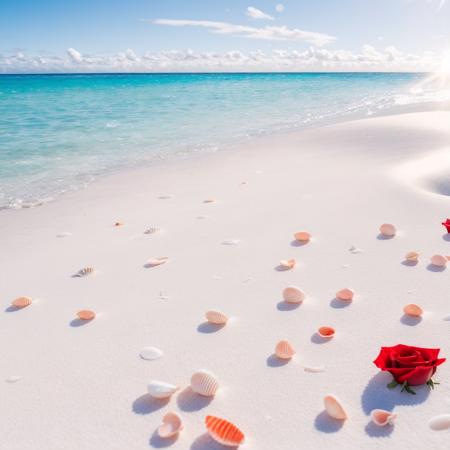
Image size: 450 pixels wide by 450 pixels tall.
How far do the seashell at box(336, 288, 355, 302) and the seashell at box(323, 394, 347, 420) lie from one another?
1051mm

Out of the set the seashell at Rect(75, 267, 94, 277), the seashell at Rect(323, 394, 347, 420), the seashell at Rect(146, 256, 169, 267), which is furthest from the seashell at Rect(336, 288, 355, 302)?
the seashell at Rect(75, 267, 94, 277)

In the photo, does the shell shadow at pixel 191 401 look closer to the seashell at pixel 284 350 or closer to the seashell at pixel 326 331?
the seashell at pixel 284 350

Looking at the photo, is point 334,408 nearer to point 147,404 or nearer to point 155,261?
point 147,404

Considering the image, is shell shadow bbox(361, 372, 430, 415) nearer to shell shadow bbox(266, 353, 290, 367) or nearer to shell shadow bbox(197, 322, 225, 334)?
shell shadow bbox(266, 353, 290, 367)

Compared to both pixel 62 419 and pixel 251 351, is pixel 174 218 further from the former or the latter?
pixel 62 419

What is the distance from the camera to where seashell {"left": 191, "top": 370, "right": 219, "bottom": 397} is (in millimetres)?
2182

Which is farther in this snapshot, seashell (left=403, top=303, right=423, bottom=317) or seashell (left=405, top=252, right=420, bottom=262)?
seashell (left=405, top=252, right=420, bottom=262)

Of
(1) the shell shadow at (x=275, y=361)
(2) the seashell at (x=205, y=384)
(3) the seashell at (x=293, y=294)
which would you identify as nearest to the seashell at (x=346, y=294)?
(3) the seashell at (x=293, y=294)

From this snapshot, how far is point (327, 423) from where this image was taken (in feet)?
6.50

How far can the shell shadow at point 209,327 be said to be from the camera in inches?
110

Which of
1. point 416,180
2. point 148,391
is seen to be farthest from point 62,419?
point 416,180

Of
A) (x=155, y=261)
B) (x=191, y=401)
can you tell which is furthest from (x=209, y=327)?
(x=155, y=261)

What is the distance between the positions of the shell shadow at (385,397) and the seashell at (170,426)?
0.89m

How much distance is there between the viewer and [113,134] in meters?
14.7
